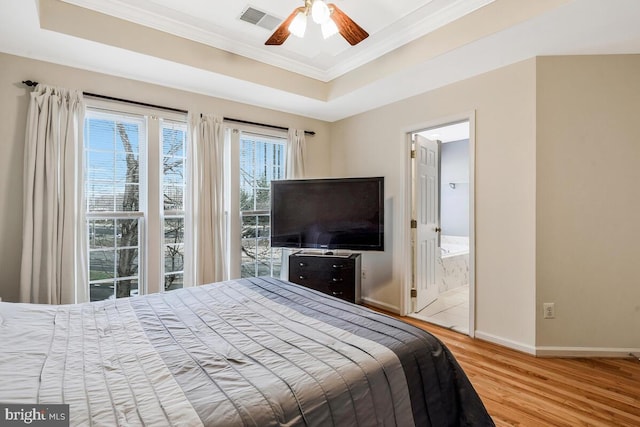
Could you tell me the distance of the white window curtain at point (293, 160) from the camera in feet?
13.5

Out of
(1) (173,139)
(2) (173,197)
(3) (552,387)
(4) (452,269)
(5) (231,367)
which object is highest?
(1) (173,139)

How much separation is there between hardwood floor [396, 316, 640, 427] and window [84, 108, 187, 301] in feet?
9.70

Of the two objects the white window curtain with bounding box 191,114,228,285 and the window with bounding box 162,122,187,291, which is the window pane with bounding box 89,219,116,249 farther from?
the white window curtain with bounding box 191,114,228,285

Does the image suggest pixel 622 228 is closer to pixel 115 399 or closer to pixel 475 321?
pixel 475 321

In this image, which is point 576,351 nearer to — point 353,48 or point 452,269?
point 452,269

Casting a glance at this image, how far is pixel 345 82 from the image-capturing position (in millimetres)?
3467

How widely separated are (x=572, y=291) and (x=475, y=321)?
2.70 ft

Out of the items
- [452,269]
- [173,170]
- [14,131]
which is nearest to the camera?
[14,131]

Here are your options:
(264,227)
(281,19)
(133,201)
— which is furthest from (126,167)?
(281,19)

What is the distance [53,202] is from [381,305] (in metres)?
3.47

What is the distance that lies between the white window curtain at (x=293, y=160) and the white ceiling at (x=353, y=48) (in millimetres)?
722

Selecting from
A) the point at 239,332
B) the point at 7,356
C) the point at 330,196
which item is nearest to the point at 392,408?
the point at 239,332

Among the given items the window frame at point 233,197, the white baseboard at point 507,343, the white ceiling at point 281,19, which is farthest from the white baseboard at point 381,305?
the white ceiling at point 281,19

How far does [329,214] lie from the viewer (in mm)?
3631
